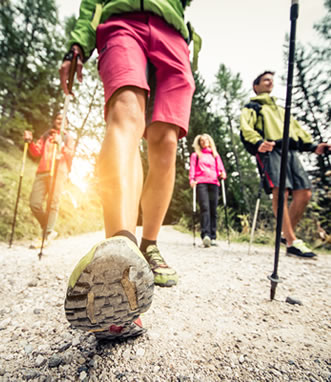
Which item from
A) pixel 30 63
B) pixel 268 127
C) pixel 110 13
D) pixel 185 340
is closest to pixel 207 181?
pixel 268 127

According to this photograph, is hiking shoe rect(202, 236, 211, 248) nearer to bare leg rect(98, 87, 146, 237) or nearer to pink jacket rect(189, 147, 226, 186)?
pink jacket rect(189, 147, 226, 186)

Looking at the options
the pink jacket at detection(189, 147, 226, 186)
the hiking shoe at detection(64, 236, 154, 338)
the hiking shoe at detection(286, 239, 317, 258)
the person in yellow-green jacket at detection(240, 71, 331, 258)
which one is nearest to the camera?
the hiking shoe at detection(64, 236, 154, 338)

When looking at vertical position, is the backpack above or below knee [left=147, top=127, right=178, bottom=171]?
above

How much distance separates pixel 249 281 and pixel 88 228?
5.84 meters

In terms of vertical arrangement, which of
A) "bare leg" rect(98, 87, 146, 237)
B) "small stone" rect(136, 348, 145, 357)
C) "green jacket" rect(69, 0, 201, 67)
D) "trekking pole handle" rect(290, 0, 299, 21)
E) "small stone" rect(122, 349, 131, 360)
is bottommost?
"small stone" rect(122, 349, 131, 360)

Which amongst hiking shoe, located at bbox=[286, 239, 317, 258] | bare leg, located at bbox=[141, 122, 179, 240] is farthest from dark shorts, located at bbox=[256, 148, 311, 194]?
bare leg, located at bbox=[141, 122, 179, 240]

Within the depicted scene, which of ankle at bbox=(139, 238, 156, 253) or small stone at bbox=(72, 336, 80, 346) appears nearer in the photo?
small stone at bbox=(72, 336, 80, 346)

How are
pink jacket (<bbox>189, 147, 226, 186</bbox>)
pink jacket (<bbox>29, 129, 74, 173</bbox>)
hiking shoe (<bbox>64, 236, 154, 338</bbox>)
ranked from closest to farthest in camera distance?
1. hiking shoe (<bbox>64, 236, 154, 338</bbox>)
2. pink jacket (<bbox>29, 129, 74, 173</bbox>)
3. pink jacket (<bbox>189, 147, 226, 186</bbox>)

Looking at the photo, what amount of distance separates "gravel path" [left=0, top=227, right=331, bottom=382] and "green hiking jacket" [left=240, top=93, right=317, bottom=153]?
2246mm

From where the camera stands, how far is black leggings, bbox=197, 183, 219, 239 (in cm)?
457

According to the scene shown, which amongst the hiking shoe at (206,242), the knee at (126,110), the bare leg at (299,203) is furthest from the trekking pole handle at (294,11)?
the hiking shoe at (206,242)

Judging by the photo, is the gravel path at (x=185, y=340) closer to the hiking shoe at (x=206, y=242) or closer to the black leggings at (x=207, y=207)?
the hiking shoe at (x=206, y=242)

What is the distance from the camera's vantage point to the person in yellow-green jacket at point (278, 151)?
2.95 meters

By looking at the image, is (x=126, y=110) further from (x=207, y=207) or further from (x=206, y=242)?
(x=207, y=207)
